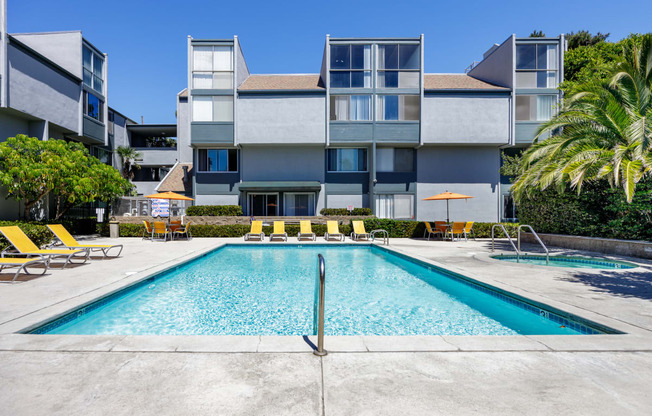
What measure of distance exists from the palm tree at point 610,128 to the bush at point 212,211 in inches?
642

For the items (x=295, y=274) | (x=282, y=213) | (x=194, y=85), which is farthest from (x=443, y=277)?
(x=194, y=85)

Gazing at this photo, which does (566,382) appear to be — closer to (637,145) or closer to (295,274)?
(295,274)

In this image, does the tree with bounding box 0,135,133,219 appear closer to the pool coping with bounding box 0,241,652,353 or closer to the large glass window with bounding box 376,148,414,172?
the pool coping with bounding box 0,241,652,353

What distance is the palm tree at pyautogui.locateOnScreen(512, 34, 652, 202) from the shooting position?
31.0 ft

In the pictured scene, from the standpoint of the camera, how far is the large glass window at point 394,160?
23.5 m

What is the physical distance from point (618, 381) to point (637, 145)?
382 inches

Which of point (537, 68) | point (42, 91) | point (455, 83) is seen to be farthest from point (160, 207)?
point (537, 68)

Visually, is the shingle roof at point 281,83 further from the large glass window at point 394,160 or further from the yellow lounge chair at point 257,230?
the yellow lounge chair at point 257,230

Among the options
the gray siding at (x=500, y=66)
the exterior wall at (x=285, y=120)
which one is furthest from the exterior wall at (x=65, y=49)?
the gray siding at (x=500, y=66)

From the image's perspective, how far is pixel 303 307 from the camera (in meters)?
6.40

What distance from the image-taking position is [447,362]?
3.29m

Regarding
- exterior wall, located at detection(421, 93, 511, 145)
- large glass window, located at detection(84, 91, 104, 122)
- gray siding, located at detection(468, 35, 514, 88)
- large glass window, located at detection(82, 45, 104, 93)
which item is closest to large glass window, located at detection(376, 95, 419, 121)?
exterior wall, located at detection(421, 93, 511, 145)

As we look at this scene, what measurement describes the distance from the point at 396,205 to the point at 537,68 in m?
13.2

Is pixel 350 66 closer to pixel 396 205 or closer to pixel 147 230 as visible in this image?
pixel 396 205
